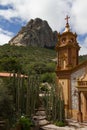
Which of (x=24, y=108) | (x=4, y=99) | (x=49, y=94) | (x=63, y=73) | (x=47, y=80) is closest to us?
(x=4, y=99)

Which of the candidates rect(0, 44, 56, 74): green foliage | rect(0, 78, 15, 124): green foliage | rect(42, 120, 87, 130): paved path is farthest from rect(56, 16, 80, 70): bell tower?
rect(0, 78, 15, 124): green foliage

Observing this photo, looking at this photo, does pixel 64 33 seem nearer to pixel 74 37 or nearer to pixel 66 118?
pixel 74 37

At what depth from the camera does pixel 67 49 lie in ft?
84.9

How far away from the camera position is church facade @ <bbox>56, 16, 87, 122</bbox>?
937 inches

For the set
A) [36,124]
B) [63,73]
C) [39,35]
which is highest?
[39,35]

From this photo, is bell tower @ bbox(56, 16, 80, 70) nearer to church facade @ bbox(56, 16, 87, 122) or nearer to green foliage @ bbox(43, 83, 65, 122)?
church facade @ bbox(56, 16, 87, 122)

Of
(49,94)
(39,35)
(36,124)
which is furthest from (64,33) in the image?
(39,35)

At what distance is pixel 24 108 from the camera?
20266 millimetres

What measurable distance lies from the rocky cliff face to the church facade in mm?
65235

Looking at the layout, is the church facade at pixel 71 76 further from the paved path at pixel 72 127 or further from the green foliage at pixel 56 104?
the green foliage at pixel 56 104

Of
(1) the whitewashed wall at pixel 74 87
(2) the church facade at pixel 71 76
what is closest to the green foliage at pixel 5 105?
(2) the church facade at pixel 71 76

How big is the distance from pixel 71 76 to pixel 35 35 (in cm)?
7090

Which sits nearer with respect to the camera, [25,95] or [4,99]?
[4,99]

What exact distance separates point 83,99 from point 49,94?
122 inches
